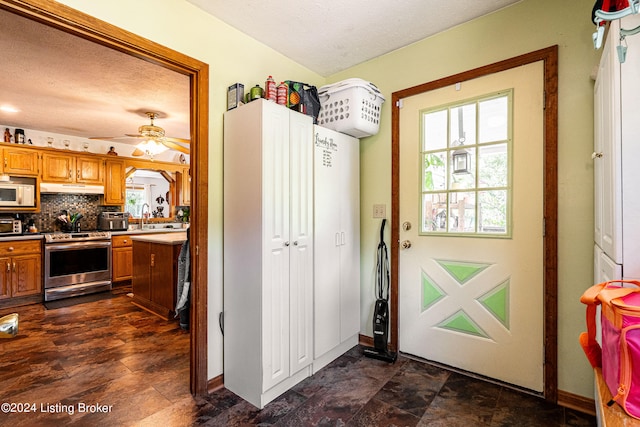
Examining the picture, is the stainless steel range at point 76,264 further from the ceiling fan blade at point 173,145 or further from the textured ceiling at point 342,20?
the textured ceiling at point 342,20

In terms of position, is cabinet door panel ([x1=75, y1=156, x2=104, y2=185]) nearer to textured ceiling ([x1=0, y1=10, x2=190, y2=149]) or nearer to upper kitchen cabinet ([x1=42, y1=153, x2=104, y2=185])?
upper kitchen cabinet ([x1=42, y1=153, x2=104, y2=185])

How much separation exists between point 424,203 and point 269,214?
125 cm

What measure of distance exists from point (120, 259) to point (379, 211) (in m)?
4.59

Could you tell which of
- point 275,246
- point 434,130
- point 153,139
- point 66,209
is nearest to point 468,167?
point 434,130

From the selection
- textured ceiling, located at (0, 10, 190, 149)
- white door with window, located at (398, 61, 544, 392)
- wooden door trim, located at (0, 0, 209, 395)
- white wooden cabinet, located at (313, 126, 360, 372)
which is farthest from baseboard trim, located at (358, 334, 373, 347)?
textured ceiling, located at (0, 10, 190, 149)

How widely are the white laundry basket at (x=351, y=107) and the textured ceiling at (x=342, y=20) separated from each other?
34 centimetres

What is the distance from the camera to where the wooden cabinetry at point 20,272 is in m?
3.99

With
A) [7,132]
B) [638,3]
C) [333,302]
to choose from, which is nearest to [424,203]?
[333,302]

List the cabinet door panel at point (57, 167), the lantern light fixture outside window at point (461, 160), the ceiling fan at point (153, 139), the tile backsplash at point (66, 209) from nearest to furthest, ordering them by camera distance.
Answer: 1. the lantern light fixture outside window at point (461, 160)
2. the ceiling fan at point (153, 139)
3. the cabinet door panel at point (57, 167)
4. the tile backsplash at point (66, 209)

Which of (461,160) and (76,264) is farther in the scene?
(76,264)

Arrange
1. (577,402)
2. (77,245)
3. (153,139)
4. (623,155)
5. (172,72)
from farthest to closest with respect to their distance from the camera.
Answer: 1. (77,245)
2. (153,139)
3. (172,72)
4. (577,402)
5. (623,155)

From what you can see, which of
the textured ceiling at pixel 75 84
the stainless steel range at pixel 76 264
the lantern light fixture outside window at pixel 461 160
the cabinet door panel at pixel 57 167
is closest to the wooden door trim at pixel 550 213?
the lantern light fixture outside window at pixel 461 160

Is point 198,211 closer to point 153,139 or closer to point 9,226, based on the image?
point 153,139

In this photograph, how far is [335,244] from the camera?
2455 millimetres
